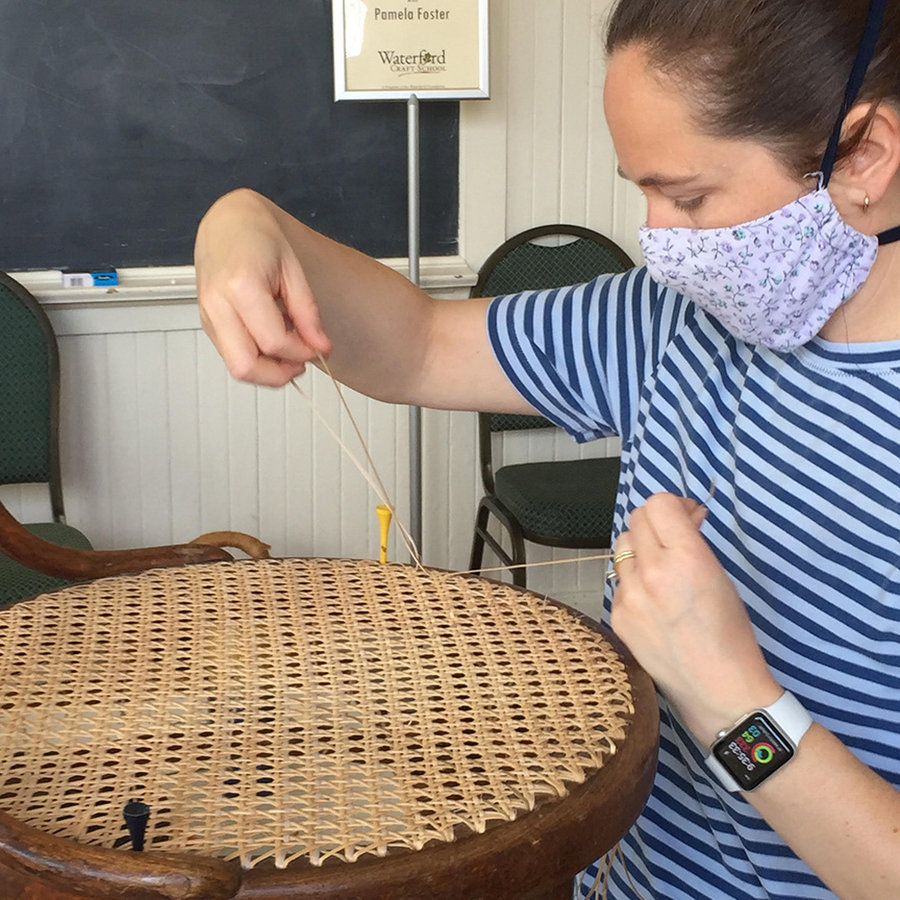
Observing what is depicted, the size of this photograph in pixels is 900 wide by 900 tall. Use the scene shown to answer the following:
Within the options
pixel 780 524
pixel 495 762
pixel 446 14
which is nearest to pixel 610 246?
pixel 446 14

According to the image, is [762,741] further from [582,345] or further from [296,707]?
[582,345]

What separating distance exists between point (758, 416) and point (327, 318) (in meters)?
0.42

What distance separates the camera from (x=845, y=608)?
2.99ft

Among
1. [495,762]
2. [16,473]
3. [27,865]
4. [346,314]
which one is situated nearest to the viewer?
[27,865]

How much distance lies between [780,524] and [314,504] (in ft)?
5.92

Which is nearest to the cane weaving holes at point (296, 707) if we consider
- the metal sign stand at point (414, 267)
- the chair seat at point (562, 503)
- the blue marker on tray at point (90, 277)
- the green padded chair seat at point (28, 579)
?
the green padded chair seat at point (28, 579)

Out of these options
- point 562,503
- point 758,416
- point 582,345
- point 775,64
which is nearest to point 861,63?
point 775,64

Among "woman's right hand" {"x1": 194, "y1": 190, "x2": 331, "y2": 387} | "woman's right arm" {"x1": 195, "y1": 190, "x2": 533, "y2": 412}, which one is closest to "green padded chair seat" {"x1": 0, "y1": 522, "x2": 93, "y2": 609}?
"woman's right arm" {"x1": 195, "y1": 190, "x2": 533, "y2": 412}

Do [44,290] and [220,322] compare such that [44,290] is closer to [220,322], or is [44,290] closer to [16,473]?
[16,473]

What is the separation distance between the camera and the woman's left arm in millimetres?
760

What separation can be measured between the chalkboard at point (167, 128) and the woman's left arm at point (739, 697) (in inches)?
71.6

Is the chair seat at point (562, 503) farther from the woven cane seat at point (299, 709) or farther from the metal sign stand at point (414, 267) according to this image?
the woven cane seat at point (299, 709)

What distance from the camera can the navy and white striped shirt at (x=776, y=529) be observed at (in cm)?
90

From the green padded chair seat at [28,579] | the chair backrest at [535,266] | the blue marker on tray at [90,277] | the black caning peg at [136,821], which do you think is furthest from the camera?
the chair backrest at [535,266]
